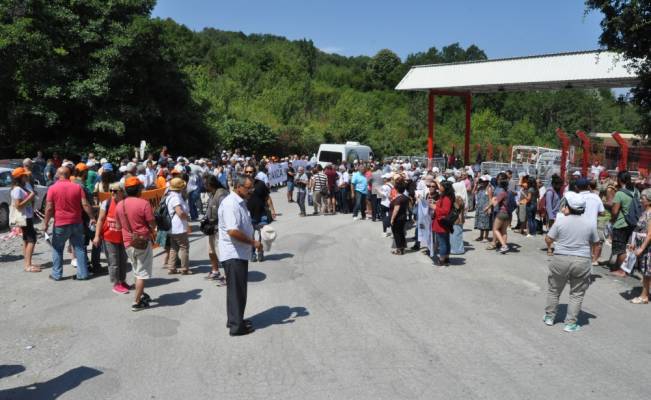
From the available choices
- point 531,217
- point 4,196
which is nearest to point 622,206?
point 531,217

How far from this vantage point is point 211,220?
367 inches

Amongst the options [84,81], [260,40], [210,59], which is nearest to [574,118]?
[210,59]

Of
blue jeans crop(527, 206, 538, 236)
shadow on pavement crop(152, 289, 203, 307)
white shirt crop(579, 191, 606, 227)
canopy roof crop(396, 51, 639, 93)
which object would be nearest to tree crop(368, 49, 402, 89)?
canopy roof crop(396, 51, 639, 93)

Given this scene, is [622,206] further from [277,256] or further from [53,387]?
[53,387]

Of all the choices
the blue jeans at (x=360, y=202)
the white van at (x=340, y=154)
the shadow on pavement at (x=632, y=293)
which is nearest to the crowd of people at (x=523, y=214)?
the blue jeans at (x=360, y=202)

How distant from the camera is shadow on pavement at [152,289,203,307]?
8062 millimetres

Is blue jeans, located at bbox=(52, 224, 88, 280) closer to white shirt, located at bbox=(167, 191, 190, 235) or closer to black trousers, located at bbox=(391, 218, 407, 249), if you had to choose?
white shirt, located at bbox=(167, 191, 190, 235)

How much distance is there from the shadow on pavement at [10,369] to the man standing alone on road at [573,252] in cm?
628

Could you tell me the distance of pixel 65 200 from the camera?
8.91 m

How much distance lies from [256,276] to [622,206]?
666 cm

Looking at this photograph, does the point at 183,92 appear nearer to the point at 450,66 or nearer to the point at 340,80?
the point at 450,66

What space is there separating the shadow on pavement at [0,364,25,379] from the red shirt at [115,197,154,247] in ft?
7.14

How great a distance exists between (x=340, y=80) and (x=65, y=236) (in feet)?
290

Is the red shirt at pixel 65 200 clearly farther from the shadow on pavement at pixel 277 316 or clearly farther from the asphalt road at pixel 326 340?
→ the shadow on pavement at pixel 277 316
